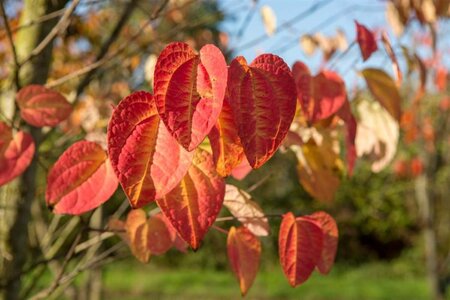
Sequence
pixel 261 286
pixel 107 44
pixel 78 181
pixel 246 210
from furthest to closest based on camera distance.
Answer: pixel 261 286, pixel 107 44, pixel 246 210, pixel 78 181

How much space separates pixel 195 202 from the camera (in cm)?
58

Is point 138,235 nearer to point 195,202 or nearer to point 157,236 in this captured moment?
point 157,236

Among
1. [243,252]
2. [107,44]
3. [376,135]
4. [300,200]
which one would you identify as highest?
[107,44]

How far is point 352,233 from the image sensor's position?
427 inches

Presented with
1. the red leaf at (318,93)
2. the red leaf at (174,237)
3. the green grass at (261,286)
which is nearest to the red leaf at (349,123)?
the red leaf at (318,93)

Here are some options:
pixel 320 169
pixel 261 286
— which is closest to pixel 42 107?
pixel 320 169

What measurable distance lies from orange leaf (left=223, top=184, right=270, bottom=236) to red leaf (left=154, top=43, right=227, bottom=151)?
0.29 metres

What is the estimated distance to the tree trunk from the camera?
3.55ft

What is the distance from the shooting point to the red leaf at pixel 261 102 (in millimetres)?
502

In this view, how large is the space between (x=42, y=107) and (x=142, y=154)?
15.4 inches

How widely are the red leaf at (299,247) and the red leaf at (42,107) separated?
0.36 metres

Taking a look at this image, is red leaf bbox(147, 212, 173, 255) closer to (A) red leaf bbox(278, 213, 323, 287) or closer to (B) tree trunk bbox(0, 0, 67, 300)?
(A) red leaf bbox(278, 213, 323, 287)

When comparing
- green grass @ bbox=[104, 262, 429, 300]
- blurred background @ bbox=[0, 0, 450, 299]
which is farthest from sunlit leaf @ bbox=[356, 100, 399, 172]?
green grass @ bbox=[104, 262, 429, 300]

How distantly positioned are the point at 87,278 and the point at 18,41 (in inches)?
69.2
